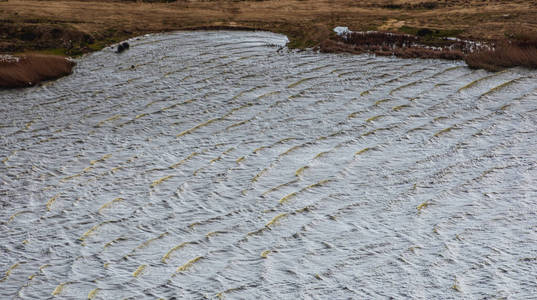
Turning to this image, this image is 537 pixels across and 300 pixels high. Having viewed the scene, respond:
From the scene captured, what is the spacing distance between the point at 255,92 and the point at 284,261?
775cm

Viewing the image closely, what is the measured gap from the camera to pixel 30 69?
57.5ft

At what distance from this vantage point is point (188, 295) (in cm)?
836

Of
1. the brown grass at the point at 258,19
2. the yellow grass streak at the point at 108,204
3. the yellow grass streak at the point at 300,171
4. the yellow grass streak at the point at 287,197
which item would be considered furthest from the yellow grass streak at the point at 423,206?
the brown grass at the point at 258,19

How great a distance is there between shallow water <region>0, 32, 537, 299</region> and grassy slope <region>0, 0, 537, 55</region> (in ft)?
10.5

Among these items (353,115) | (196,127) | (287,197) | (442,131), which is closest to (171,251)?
(287,197)

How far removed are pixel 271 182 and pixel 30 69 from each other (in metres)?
10.0

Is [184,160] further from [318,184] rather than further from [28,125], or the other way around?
[28,125]

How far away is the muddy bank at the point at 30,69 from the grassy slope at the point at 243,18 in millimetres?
1155

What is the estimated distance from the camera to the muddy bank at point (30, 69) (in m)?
16.9

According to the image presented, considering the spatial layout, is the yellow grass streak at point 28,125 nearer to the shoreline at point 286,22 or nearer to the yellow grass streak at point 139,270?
the shoreline at point 286,22

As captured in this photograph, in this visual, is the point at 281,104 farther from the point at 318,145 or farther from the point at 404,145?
the point at 404,145

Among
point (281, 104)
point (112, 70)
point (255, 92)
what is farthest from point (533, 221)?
point (112, 70)

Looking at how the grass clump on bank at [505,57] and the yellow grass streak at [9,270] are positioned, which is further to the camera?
the grass clump on bank at [505,57]

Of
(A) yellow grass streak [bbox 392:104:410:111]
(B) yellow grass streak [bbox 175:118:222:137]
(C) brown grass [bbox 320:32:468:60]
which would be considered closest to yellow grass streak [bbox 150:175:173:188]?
(B) yellow grass streak [bbox 175:118:222:137]
